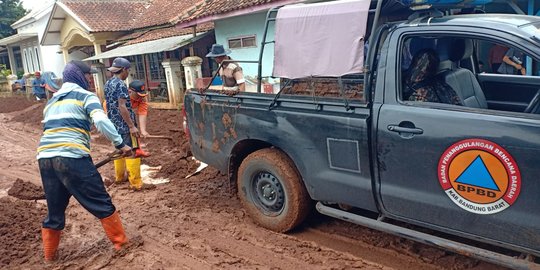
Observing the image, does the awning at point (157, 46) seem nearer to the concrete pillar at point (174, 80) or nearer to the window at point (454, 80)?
the concrete pillar at point (174, 80)

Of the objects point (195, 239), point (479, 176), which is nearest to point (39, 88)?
point (195, 239)

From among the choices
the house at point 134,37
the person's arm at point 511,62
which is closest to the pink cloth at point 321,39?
the person's arm at point 511,62

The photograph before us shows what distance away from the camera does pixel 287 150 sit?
4.12m

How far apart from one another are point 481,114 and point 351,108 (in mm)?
960

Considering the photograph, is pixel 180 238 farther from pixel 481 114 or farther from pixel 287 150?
pixel 481 114

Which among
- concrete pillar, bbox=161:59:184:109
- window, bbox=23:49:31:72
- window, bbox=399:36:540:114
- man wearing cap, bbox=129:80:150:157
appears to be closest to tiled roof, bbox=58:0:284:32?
concrete pillar, bbox=161:59:184:109

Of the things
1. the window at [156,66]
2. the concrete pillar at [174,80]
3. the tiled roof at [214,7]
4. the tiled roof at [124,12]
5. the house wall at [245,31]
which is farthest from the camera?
the tiled roof at [124,12]

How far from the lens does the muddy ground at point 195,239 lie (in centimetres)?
383

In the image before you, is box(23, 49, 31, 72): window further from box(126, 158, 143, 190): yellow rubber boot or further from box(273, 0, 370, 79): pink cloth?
box(273, 0, 370, 79): pink cloth

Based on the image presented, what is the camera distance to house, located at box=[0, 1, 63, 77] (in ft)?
89.2

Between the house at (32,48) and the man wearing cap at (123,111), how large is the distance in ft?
69.2

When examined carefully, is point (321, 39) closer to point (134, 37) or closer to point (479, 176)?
point (479, 176)

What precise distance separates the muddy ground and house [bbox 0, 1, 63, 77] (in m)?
22.0

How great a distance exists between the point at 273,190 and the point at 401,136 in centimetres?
157
